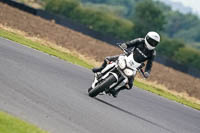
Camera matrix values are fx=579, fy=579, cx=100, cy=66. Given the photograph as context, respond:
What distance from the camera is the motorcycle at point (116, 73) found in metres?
13.3

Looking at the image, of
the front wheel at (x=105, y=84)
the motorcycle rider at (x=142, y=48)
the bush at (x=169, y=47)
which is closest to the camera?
the front wheel at (x=105, y=84)

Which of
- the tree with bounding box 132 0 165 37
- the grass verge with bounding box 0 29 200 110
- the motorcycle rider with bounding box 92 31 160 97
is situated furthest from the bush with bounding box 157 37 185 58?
the motorcycle rider with bounding box 92 31 160 97

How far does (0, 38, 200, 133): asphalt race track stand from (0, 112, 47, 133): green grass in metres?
0.39

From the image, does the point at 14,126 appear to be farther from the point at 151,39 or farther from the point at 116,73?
the point at 151,39

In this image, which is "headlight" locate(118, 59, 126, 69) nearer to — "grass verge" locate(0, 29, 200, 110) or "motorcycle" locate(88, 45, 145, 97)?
"motorcycle" locate(88, 45, 145, 97)

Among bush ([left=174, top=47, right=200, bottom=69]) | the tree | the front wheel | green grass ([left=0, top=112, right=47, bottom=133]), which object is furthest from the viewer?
the tree

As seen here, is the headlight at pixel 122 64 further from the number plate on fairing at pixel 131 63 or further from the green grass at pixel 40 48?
the green grass at pixel 40 48

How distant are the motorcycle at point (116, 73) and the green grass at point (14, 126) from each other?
17.1ft

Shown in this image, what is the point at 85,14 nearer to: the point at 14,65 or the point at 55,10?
the point at 55,10

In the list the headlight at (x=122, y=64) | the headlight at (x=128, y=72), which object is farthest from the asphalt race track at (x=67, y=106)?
the headlight at (x=122, y=64)

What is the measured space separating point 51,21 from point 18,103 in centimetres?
3365

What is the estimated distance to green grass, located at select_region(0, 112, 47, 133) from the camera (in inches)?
300

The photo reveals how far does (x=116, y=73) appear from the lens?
1354 cm

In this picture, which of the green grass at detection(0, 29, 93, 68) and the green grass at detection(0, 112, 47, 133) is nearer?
the green grass at detection(0, 112, 47, 133)
